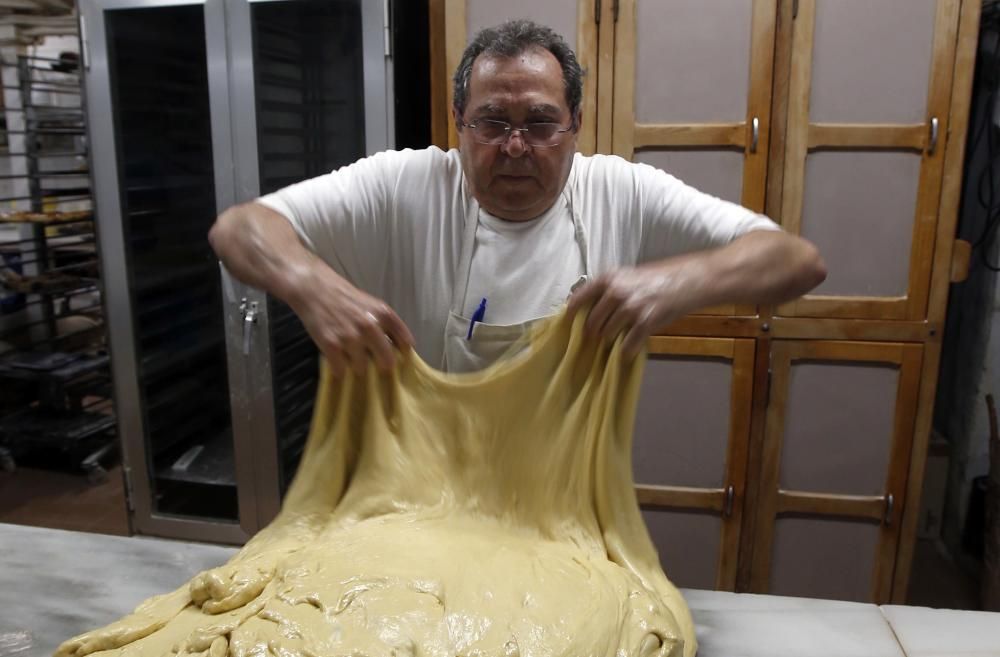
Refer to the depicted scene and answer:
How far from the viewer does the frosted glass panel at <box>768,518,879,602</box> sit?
241 centimetres

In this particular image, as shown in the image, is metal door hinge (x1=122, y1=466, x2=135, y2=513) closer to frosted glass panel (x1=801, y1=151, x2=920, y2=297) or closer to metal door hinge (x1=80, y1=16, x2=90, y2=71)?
metal door hinge (x1=80, y1=16, x2=90, y2=71)

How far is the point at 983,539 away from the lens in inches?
112

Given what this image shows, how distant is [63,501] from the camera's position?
339 cm

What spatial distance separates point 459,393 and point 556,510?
0.80ft

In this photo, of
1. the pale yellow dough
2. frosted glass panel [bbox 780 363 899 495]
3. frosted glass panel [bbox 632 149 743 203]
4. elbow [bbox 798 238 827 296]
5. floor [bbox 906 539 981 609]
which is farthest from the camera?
floor [bbox 906 539 981 609]

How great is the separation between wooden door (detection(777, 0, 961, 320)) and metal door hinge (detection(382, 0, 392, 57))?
1.18m

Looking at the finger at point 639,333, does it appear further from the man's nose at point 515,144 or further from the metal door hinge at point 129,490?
the metal door hinge at point 129,490

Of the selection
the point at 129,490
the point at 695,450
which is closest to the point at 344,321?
the point at 695,450

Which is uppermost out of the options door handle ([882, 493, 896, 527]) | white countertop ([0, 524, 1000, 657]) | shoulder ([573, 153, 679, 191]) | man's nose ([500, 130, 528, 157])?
man's nose ([500, 130, 528, 157])

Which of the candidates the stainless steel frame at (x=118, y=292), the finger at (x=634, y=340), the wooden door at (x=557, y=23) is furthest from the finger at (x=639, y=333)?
the stainless steel frame at (x=118, y=292)

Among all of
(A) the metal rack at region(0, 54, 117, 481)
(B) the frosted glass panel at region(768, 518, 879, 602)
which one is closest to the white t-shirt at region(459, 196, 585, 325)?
(B) the frosted glass panel at region(768, 518, 879, 602)

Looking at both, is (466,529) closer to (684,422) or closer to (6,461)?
(684,422)

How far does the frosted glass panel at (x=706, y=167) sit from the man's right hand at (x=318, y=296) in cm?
132

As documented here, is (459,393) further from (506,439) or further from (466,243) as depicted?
(466,243)
